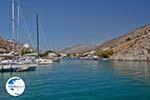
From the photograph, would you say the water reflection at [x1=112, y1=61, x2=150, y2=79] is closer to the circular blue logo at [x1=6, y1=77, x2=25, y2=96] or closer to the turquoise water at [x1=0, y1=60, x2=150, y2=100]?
the turquoise water at [x1=0, y1=60, x2=150, y2=100]

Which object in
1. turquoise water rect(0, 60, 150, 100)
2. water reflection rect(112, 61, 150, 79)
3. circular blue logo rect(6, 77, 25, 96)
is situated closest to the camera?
circular blue logo rect(6, 77, 25, 96)

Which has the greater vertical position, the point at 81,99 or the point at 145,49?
the point at 145,49

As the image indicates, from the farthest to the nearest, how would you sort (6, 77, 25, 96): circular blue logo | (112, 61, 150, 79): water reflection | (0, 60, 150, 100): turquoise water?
(112, 61, 150, 79): water reflection
(0, 60, 150, 100): turquoise water
(6, 77, 25, 96): circular blue logo

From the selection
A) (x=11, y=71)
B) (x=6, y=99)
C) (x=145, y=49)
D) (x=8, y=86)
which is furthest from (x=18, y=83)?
(x=145, y=49)

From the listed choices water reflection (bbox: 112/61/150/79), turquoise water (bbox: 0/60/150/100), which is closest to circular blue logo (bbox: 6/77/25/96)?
turquoise water (bbox: 0/60/150/100)

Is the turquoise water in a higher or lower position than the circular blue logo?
lower

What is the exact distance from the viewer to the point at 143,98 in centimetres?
2500

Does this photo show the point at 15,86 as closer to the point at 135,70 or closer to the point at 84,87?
the point at 84,87

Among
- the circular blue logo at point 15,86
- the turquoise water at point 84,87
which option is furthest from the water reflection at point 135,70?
the circular blue logo at point 15,86

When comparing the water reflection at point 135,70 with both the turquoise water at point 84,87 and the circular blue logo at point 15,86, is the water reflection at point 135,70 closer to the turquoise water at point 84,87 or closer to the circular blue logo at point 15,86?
the turquoise water at point 84,87

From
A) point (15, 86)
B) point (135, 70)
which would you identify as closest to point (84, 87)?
point (15, 86)

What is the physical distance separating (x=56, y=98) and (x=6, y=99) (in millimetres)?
4390

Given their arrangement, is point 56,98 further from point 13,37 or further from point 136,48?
point 136,48

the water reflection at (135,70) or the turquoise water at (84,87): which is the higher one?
the water reflection at (135,70)
